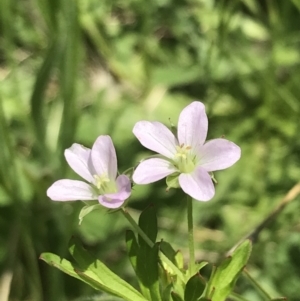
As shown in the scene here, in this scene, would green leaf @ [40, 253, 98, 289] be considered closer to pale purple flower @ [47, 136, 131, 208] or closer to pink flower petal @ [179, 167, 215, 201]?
pale purple flower @ [47, 136, 131, 208]

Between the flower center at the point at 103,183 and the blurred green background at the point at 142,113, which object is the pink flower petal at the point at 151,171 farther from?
the blurred green background at the point at 142,113

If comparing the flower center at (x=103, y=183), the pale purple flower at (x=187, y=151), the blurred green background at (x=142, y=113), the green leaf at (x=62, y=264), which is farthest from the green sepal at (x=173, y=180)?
the blurred green background at (x=142, y=113)

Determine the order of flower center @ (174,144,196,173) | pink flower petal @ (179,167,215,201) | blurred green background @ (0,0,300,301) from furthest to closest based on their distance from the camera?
blurred green background @ (0,0,300,301)
flower center @ (174,144,196,173)
pink flower petal @ (179,167,215,201)

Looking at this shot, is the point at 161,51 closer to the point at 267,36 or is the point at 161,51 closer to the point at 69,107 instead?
the point at 267,36

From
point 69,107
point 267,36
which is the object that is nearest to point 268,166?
point 267,36

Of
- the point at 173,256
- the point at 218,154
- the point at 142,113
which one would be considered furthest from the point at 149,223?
the point at 142,113

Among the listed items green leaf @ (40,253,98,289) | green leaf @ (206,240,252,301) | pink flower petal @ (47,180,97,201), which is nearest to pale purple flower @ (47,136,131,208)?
pink flower petal @ (47,180,97,201)
